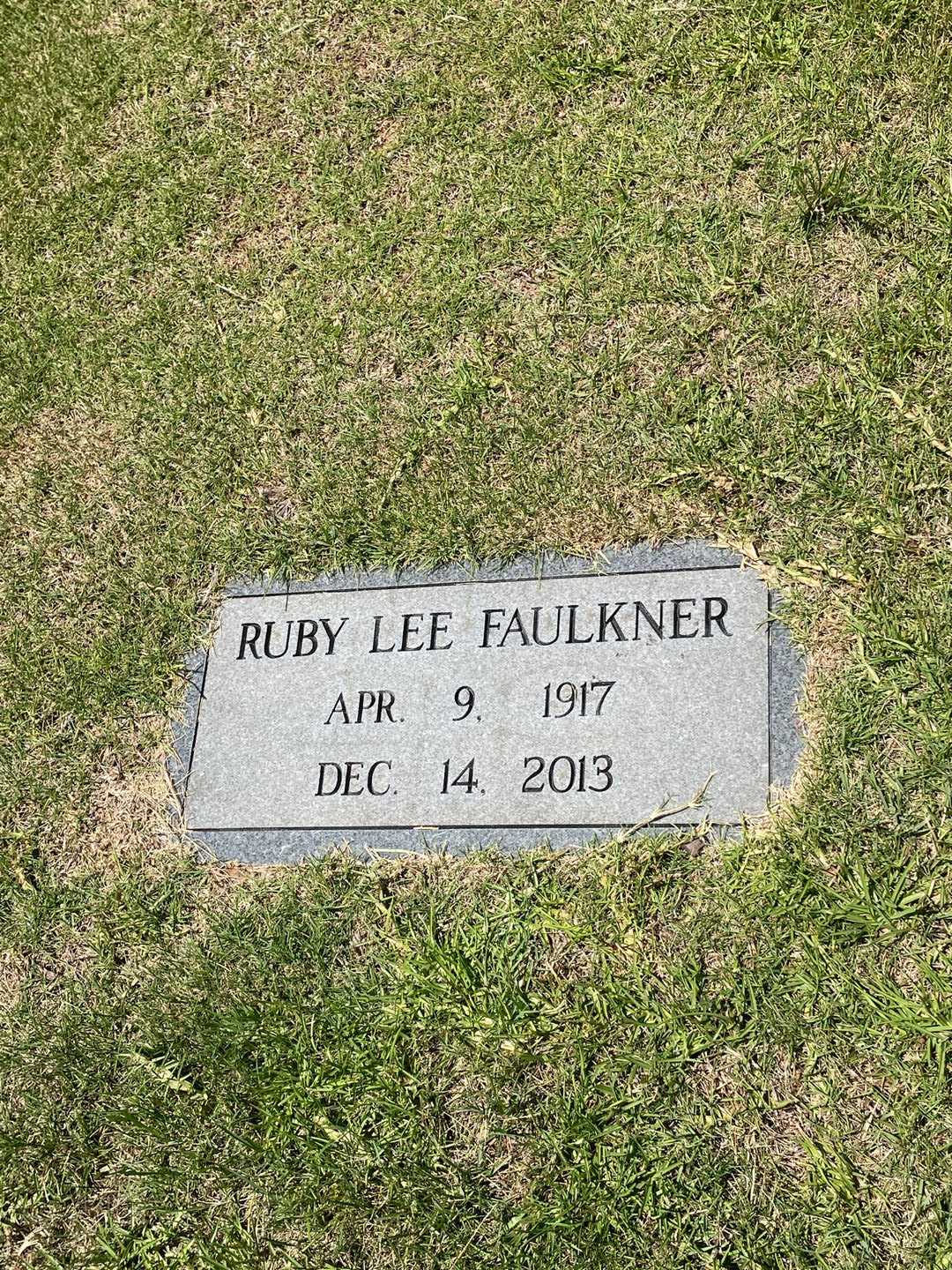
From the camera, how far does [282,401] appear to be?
138 inches

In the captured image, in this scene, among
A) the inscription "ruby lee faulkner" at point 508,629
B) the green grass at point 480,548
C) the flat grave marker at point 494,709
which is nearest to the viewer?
the green grass at point 480,548

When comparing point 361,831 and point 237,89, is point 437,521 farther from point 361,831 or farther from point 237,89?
point 237,89

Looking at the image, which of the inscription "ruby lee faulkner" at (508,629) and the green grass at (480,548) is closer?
the green grass at (480,548)

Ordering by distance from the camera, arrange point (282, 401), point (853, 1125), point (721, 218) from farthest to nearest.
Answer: point (282, 401) < point (721, 218) < point (853, 1125)

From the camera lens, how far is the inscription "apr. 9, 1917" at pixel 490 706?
8.82 feet

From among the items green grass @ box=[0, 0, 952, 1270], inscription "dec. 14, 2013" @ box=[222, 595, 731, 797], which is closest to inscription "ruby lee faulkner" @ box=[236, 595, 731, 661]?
inscription "dec. 14, 2013" @ box=[222, 595, 731, 797]

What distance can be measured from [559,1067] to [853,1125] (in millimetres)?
582

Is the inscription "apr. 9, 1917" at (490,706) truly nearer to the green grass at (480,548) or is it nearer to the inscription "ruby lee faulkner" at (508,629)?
the inscription "ruby lee faulkner" at (508,629)

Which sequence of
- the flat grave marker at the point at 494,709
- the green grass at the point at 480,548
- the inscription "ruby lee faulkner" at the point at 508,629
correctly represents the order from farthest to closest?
the inscription "ruby lee faulkner" at the point at 508,629
the flat grave marker at the point at 494,709
the green grass at the point at 480,548

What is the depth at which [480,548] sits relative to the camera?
306cm

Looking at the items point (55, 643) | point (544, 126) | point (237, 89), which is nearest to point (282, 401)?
point (55, 643)

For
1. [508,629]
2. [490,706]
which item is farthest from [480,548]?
[490,706]

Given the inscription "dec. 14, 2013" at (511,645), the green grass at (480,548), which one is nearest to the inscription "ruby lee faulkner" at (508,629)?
the inscription "dec. 14, 2013" at (511,645)

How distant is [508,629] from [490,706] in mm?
206
